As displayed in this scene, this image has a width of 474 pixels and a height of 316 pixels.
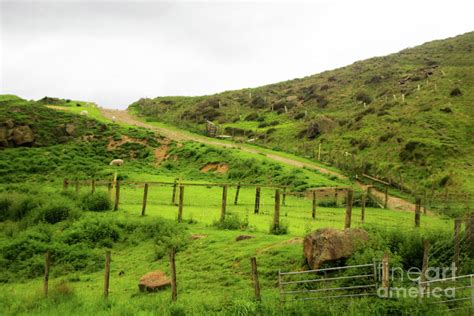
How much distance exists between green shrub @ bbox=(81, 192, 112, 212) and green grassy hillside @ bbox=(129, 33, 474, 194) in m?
28.3

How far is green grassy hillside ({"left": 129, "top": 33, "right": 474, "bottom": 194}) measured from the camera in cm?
4606

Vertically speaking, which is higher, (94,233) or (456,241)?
(456,241)

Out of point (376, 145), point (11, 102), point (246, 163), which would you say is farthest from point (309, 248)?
point (11, 102)

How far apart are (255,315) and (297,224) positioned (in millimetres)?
13813

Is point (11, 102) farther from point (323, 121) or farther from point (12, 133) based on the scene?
point (323, 121)

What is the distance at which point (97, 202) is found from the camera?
29.0 m

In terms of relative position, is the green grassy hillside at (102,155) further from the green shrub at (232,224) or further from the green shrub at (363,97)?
the green shrub at (363,97)

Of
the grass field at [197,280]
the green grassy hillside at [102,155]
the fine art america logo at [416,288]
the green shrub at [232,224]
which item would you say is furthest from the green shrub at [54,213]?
the fine art america logo at [416,288]

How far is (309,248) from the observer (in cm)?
1467

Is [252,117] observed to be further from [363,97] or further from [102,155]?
[102,155]

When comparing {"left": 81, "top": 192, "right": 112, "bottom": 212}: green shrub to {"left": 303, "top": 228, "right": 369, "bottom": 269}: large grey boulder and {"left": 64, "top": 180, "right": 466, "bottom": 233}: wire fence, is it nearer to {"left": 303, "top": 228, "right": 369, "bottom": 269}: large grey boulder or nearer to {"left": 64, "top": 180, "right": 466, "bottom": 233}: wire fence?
{"left": 64, "top": 180, "right": 466, "bottom": 233}: wire fence

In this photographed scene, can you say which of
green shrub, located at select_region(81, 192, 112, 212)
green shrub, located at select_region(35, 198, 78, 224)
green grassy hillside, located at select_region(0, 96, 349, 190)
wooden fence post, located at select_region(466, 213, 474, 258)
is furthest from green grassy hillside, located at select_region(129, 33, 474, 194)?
green shrub, located at select_region(35, 198, 78, 224)

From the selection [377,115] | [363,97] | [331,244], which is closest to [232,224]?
[331,244]

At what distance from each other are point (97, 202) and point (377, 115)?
163 ft
